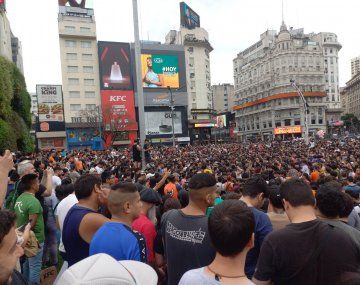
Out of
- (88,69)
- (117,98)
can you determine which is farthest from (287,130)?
(88,69)

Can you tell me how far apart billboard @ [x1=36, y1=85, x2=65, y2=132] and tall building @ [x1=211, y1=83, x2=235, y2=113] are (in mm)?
89138

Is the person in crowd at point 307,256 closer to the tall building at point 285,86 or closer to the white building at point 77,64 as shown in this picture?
the white building at point 77,64

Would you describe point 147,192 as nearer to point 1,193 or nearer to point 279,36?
point 1,193

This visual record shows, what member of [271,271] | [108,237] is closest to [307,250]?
[271,271]

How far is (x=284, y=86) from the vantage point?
8950 cm

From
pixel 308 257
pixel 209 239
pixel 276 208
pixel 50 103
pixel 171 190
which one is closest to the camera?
pixel 308 257

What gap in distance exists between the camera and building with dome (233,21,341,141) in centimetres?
8725

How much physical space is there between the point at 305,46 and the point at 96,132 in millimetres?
67258

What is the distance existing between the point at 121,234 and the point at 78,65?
6757cm

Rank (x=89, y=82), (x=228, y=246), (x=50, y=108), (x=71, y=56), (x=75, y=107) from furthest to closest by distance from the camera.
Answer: (x=89, y=82) → (x=71, y=56) → (x=75, y=107) → (x=50, y=108) → (x=228, y=246)

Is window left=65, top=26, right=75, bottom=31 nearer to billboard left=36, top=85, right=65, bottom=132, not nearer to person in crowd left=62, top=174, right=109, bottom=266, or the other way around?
billboard left=36, top=85, right=65, bottom=132

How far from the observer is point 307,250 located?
2385 millimetres

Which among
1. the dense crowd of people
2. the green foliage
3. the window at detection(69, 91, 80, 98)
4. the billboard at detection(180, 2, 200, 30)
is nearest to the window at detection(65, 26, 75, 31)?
the window at detection(69, 91, 80, 98)

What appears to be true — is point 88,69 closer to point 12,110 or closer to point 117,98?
point 117,98
